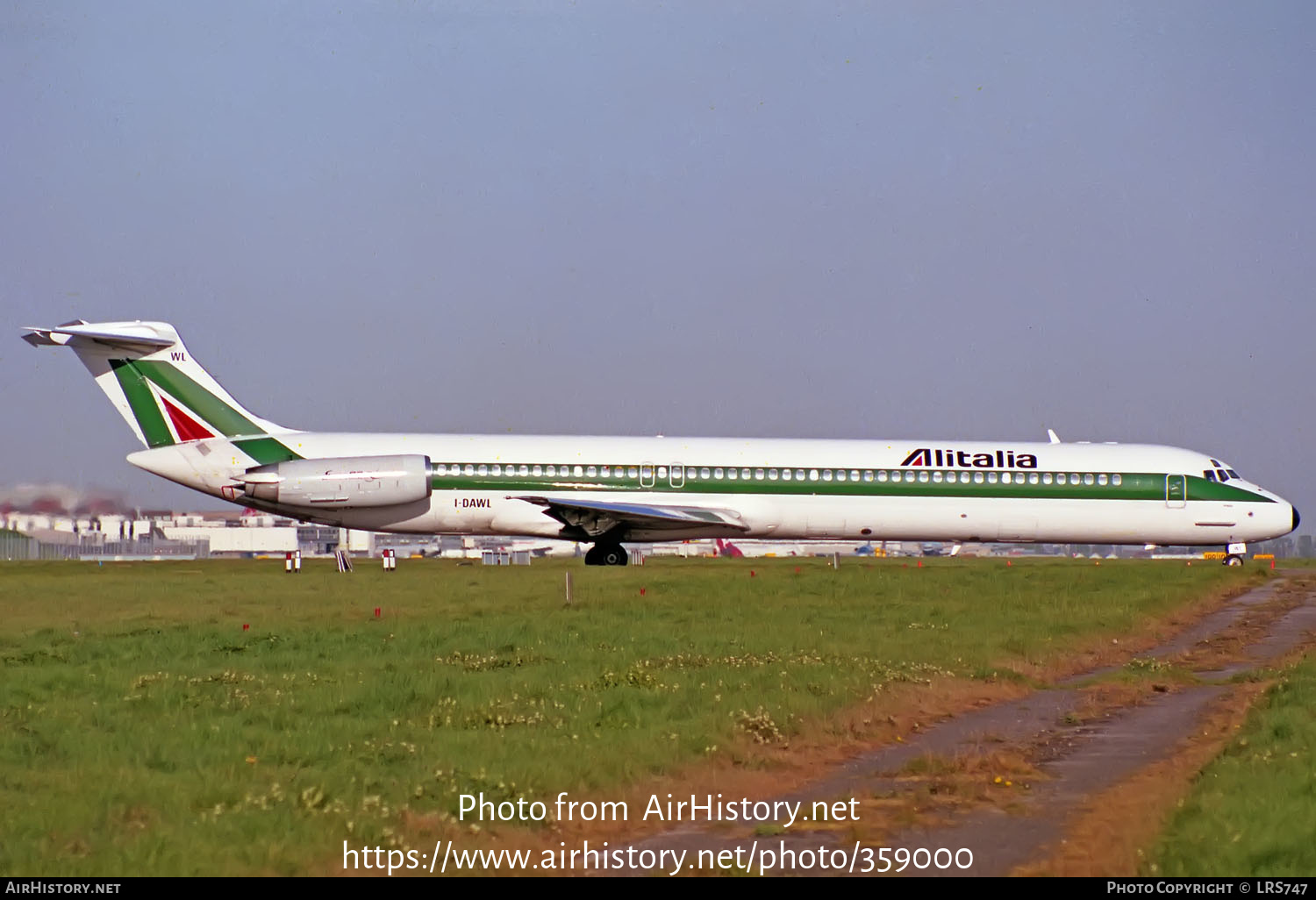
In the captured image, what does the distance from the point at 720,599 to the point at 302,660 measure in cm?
1120

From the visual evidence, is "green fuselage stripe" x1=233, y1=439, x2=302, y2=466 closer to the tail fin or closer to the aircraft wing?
the tail fin

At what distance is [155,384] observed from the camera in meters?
35.7

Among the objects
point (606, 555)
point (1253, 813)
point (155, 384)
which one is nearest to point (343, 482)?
point (155, 384)

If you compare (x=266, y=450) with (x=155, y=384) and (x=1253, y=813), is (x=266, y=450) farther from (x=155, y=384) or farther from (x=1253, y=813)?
(x=1253, y=813)

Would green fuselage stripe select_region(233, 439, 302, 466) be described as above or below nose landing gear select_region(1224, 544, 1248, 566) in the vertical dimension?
above

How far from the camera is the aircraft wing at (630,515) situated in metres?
35.2

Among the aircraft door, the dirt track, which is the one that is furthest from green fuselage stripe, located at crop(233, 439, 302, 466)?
the dirt track

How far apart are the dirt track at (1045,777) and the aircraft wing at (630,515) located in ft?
59.2

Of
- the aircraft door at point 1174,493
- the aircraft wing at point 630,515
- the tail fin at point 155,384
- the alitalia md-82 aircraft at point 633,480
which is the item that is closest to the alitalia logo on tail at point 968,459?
the alitalia md-82 aircraft at point 633,480

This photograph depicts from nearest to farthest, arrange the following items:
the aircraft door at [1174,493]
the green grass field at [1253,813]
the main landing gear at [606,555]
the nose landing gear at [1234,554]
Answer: the green grass field at [1253,813] < the main landing gear at [606,555] < the aircraft door at [1174,493] < the nose landing gear at [1234,554]

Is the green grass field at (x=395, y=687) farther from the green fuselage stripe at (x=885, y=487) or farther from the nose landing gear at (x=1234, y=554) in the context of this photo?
the nose landing gear at (x=1234, y=554)

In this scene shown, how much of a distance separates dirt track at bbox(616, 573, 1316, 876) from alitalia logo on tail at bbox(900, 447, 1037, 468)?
19.2 m

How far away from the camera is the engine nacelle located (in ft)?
116
